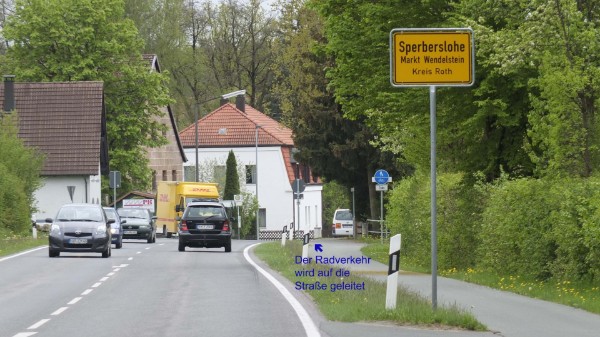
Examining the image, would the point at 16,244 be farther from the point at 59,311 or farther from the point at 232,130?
the point at 232,130

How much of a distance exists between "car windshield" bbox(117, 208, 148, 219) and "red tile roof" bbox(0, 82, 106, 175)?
11.8 meters

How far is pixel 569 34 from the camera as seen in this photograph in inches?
926

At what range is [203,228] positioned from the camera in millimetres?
42312

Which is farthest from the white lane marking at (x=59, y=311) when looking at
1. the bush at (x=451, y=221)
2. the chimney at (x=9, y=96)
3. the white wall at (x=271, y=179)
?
the white wall at (x=271, y=179)

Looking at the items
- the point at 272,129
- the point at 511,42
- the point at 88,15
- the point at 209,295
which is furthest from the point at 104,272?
the point at 272,129

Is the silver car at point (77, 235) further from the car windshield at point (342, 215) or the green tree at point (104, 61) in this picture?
the car windshield at point (342, 215)

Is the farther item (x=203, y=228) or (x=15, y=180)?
(x=15, y=180)

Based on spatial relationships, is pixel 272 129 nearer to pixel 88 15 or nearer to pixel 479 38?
pixel 88 15

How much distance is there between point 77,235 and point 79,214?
4.31ft

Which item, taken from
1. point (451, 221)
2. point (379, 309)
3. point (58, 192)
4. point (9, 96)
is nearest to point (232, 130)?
point (9, 96)

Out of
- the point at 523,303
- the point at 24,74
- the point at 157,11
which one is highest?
the point at 157,11

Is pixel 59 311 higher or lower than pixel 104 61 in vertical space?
A: lower

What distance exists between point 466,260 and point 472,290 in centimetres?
698

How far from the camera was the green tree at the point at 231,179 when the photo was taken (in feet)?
305
